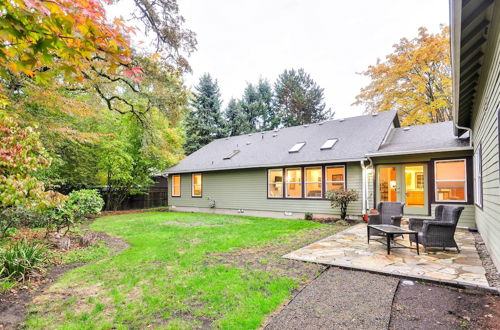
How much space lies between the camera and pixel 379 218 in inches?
251

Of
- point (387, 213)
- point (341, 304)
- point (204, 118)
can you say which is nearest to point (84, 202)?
point (341, 304)

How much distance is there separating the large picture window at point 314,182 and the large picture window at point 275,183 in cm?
120

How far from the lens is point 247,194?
1215cm

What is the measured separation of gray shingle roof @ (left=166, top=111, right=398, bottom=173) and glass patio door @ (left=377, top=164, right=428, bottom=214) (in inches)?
41.2

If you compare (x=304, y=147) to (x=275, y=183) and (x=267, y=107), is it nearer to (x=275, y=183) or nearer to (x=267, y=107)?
(x=275, y=183)

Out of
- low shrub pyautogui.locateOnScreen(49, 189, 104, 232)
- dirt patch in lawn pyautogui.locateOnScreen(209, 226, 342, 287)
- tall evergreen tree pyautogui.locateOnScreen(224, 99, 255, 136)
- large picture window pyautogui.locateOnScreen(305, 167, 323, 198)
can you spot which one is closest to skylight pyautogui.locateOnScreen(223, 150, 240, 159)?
large picture window pyautogui.locateOnScreen(305, 167, 323, 198)

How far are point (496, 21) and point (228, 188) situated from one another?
10988 millimetres

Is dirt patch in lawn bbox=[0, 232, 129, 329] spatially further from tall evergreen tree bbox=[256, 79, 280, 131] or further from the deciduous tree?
tall evergreen tree bbox=[256, 79, 280, 131]

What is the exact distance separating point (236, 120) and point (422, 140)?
18650 mm

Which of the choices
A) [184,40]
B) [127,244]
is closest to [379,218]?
[127,244]

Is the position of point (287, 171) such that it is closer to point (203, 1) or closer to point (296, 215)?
point (296, 215)

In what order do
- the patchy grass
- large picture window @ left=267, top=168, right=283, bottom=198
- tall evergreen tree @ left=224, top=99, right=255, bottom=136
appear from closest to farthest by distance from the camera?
1. the patchy grass
2. large picture window @ left=267, top=168, right=283, bottom=198
3. tall evergreen tree @ left=224, top=99, right=255, bottom=136

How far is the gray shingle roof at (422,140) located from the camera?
8031 millimetres

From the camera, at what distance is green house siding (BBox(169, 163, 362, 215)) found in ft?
31.0
